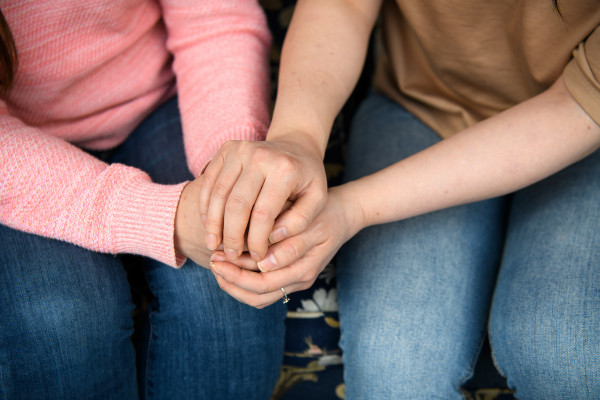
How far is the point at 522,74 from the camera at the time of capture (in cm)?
84

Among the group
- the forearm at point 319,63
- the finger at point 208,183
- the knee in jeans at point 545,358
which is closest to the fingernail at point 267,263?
the finger at point 208,183

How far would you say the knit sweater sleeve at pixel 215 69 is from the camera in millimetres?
831

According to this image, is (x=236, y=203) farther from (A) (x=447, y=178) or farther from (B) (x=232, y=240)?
(A) (x=447, y=178)

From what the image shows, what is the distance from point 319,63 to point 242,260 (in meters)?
0.38

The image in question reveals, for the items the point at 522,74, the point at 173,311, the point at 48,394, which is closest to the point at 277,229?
the point at 173,311

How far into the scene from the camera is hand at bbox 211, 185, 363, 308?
0.68 m

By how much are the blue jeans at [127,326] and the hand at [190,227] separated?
3.0 inches

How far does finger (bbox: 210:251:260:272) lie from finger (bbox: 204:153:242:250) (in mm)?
34

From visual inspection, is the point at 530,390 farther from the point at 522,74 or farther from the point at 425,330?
the point at 522,74

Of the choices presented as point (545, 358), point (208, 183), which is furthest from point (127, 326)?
point (545, 358)

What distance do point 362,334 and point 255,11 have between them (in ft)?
2.10

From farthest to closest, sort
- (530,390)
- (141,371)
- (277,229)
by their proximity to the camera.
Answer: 1. (141,371)
2. (530,390)
3. (277,229)

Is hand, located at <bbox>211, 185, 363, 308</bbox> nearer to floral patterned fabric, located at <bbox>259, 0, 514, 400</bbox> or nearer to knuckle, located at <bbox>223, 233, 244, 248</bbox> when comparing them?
knuckle, located at <bbox>223, 233, 244, 248</bbox>

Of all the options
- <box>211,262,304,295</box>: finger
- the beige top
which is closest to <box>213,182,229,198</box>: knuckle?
<box>211,262,304,295</box>: finger
